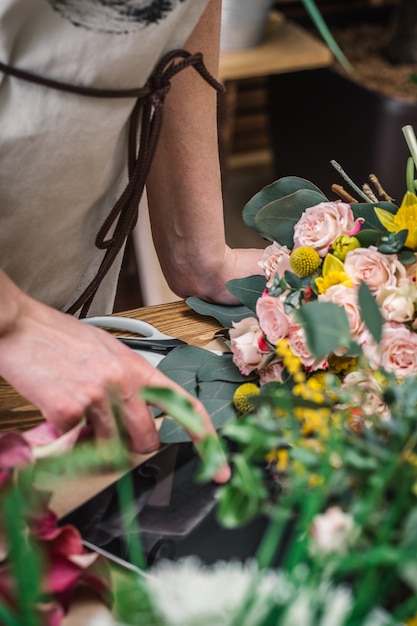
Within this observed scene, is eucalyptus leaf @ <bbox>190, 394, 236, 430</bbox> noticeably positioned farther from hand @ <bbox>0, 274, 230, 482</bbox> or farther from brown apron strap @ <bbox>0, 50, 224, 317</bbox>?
brown apron strap @ <bbox>0, 50, 224, 317</bbox>

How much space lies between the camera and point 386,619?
1.34 ft

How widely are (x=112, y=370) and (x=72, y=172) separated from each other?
243 mm

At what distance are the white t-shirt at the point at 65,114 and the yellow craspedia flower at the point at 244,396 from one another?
0.85 feet

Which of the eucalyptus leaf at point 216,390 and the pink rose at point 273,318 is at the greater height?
the pink rose at point 273,318

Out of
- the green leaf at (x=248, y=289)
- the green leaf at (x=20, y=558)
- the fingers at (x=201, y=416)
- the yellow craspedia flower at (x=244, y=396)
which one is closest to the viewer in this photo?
the green leaf at (x=20, y=558)

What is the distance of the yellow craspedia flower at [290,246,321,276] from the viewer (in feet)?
2.26

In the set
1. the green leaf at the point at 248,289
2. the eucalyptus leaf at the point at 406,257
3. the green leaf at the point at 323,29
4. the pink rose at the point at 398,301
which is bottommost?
the green leaf at the point at 248,289

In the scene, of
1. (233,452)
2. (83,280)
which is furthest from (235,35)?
(233,452)

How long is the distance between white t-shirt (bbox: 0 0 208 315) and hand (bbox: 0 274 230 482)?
0.53 ft

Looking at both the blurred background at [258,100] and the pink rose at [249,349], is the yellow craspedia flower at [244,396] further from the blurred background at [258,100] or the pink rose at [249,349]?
the blurred background at [258,100]

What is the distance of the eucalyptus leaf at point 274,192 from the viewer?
2.52 feet

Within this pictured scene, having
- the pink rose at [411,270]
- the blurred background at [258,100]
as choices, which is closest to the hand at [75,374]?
the pink rose at [411,270]

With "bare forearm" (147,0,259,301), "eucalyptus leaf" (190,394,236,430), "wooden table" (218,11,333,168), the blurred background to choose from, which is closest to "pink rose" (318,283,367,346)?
"eucalyptus leaf" (190,394,236,430)

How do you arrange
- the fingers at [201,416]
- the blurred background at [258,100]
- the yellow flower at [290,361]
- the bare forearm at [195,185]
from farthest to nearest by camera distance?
the blurred background at [258,100]
the bare forearm at [195,185]
the fingers at [201,416]
the yellow flower at [290,361]
